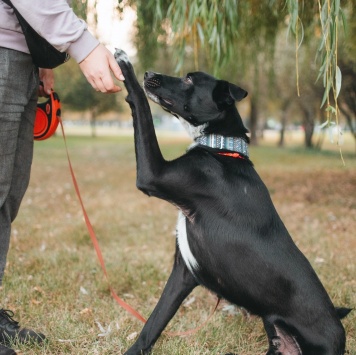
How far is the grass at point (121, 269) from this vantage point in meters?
2.91

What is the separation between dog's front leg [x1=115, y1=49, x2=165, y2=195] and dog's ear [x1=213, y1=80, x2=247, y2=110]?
0.52 meters

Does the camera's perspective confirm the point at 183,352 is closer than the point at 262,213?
No

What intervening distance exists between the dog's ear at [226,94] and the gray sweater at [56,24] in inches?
32.6

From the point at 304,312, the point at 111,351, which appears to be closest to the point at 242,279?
the point at 304,312

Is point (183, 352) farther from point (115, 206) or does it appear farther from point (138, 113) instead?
point (115, 206)

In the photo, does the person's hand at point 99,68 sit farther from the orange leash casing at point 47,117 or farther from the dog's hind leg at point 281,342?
the dog's hind leg at point 281,342

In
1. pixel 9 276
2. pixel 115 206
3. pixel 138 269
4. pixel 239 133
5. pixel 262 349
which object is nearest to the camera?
pixel 239 133

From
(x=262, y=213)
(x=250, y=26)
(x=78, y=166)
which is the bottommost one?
(x=78, y=166)

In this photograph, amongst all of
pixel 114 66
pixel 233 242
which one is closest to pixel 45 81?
pixel 114 66

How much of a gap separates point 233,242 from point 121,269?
2.00 meters

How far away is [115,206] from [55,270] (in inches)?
131

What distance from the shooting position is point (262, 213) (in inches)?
95.3

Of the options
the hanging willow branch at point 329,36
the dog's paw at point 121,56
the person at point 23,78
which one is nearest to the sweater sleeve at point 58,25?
the person at point 23,78

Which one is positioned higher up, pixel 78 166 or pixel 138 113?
pixel 138 113
